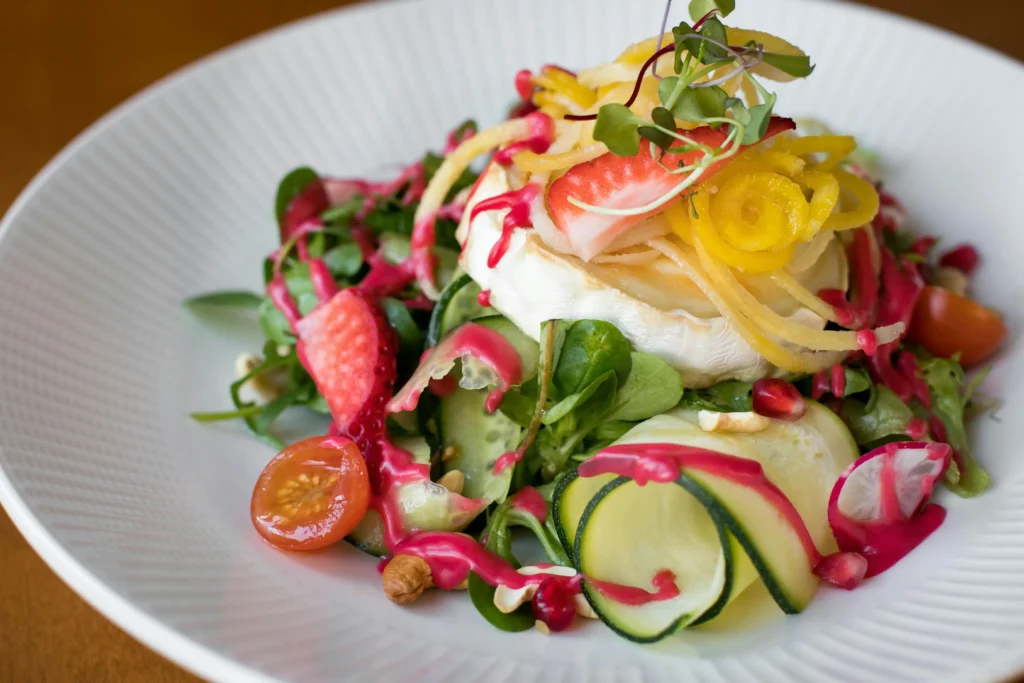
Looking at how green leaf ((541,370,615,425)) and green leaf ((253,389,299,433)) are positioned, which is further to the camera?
green leaf ((253,389,299,433))

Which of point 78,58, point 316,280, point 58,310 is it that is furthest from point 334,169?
point 78,58

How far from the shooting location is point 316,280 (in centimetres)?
303

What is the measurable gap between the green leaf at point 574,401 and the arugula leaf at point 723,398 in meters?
0.25

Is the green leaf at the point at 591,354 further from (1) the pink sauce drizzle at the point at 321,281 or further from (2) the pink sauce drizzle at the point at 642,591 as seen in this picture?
(1) the pink sauce drizzle at the point at 321,281

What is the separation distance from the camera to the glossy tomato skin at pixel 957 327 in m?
2.78

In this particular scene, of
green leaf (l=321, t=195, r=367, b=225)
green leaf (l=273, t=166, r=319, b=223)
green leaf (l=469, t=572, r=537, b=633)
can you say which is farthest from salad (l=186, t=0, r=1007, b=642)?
green leaf (l=273, t=166, r=319, b=223)

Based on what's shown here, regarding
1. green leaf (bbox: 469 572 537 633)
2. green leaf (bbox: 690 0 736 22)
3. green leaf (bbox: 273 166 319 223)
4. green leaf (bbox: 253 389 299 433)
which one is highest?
green leaf (bbox: 690 0 736 22)

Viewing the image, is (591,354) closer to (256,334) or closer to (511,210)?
(511,210)

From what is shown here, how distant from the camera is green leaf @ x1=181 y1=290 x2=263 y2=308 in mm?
3221

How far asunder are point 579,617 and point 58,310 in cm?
193

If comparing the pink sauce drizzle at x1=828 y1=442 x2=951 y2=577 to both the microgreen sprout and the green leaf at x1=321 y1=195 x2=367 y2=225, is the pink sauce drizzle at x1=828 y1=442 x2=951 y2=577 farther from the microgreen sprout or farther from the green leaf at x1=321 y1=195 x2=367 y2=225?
the green leaf at x1=321 y1=195 x2=367 y2=225

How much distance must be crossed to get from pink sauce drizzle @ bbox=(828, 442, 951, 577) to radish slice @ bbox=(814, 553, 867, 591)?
0.05m

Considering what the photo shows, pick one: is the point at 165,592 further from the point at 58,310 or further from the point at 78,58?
the point at 78,58

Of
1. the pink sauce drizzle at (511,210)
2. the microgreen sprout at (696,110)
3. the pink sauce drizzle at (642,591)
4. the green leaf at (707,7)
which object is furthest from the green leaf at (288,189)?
the pink sauce drizzle at (642,591)
